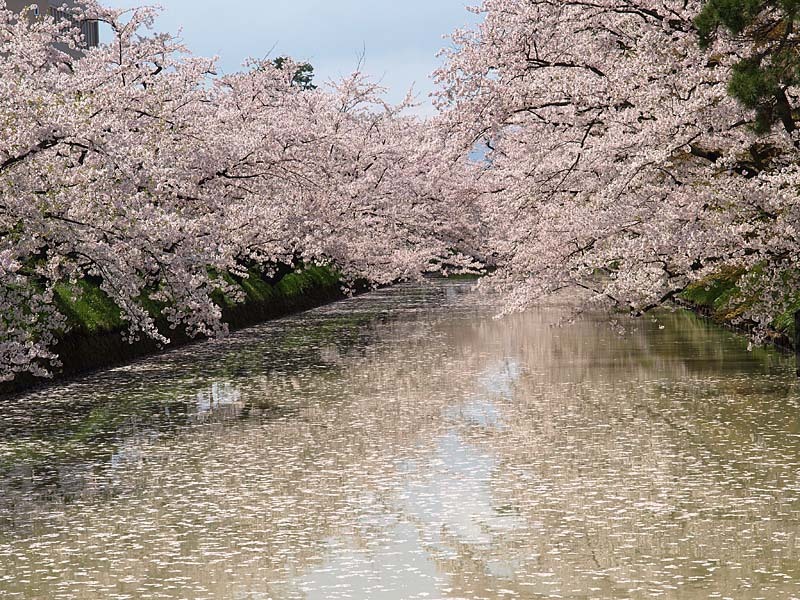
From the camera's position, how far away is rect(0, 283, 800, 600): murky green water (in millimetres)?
9039

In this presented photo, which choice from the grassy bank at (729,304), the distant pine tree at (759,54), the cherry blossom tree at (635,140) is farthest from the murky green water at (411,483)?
the distant pine tree at (759,54)

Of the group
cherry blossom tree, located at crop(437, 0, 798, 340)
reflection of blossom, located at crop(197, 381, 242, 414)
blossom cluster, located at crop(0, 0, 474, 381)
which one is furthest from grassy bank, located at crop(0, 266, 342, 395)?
cherry blossom tree, located at crop(437, 0, 798, 340)

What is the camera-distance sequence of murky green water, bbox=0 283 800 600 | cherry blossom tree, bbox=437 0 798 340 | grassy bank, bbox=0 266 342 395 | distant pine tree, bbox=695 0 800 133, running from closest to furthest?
1. murky green water, bbox=0 283 800 600
2. distant pine tree, bbox=695 0 800 133
3. cherry blossom tree, bbox=437 0 798 340
4. grassy bank, bbox=0 266 342 395

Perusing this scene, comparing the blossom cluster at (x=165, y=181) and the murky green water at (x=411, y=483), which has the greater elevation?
the blossom cluster at (x=165, y=181)

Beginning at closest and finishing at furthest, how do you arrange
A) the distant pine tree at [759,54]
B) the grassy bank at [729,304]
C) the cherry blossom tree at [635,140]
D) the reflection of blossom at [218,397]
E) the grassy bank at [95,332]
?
the distant pine tree at [759,54] < the reflection of blossom at [218,397] < the cherry blossom tree at [635,140] < the grassy bank at [95,332] < the grassy bank at [729,304]

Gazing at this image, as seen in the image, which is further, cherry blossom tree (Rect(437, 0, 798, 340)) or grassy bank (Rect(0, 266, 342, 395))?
grassy bank (Rect(0, 266, 342, 395))

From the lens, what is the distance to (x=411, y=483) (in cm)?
1269

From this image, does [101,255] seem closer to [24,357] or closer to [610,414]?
[24,357]

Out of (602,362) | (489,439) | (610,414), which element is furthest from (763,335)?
(489,439)

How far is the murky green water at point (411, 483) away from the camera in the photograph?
9.04 m

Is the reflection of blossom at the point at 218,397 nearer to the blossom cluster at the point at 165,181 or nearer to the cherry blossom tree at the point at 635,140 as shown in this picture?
the blossom cluster at the point at 165,181

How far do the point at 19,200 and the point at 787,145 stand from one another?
488 inches

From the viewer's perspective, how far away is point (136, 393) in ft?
72.3

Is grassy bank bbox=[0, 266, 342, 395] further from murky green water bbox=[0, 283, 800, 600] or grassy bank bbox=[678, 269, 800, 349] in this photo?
grassy bank bbox=[678, 269, 800, 349]
